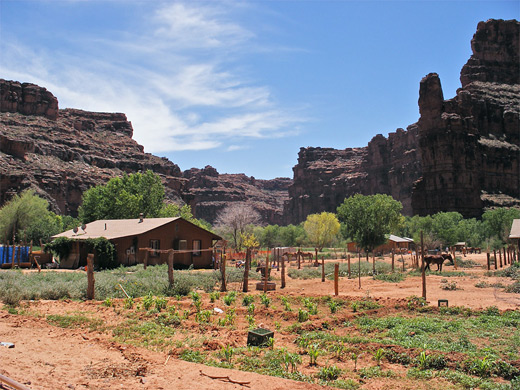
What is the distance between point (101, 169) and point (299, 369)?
113m

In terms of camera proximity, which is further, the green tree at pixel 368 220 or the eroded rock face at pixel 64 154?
the eroded rock face at pixel 64 154

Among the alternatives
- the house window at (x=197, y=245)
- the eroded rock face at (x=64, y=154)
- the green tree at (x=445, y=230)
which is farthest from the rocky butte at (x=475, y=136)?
the house window at (x=197, y=245)

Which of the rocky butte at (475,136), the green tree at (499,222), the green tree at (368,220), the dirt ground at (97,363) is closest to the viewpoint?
the dirt ground at (97,363)

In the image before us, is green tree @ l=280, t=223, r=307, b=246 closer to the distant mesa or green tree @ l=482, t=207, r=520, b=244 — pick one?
the distant mesa

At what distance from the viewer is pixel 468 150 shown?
96000 mm

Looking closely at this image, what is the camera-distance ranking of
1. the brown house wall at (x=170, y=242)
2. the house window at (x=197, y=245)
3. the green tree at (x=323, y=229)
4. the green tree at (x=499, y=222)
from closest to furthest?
the brown house wall at (x=170, y=242) → the house window at (x=197, y=245) → the green tree at (x=499, y=222) → the green tree at (x=323, y=229)

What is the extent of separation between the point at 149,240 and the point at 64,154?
84.4 m

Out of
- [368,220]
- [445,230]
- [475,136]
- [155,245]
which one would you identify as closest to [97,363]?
[155,245]

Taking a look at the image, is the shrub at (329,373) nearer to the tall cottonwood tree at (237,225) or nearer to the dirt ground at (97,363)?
the dirt ground at (97,363)

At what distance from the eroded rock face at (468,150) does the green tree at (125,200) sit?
68127 millimetres

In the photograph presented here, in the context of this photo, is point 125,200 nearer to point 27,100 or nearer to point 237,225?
point 237,225

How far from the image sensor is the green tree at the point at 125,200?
153 feet

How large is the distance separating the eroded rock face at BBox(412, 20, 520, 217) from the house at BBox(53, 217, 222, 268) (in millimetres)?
73731

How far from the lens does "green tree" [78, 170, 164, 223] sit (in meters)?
46.8
